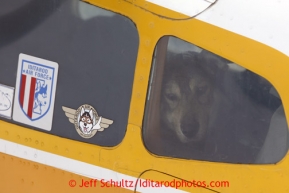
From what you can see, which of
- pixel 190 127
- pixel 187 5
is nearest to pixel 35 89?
pixel 190 127

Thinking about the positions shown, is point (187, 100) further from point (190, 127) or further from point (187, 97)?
point (190, 127)

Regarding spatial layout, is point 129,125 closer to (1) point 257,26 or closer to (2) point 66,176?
(2) point 66,176

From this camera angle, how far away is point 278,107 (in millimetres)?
3107

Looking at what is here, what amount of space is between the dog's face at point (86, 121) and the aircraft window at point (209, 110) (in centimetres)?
36

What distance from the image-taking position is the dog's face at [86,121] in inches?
143

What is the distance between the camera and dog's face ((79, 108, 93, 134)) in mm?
3621

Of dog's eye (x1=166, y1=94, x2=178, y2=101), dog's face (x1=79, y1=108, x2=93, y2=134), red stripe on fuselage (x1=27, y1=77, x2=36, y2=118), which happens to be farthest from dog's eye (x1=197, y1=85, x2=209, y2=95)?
red stripe on fuselage (x1=27, y1=77, x2=36, y2=118)

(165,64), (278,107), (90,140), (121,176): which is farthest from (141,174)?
(278,107)

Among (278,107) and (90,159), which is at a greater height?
(278,107)

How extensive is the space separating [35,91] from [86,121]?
0.40 metres

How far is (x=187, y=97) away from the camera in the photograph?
333 cm

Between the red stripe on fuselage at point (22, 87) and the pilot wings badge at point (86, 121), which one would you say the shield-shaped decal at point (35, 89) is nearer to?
the red stripe on fuselage at point (22, 87)

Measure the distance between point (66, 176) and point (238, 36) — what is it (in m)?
1.36

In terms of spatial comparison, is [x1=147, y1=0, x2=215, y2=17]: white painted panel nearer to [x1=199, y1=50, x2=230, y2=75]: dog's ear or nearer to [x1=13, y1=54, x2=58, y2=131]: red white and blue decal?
[x1=199, y1=50, x2=230, y2=75]: dog's ear
